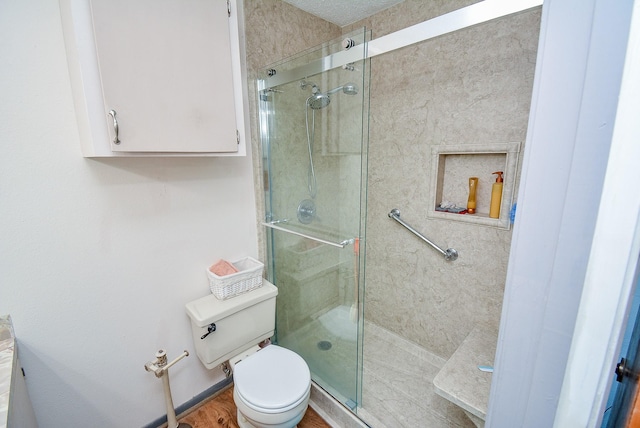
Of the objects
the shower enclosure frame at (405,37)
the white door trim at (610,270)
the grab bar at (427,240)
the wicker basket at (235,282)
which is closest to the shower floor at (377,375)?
the shower enclosure frame at (405,37)

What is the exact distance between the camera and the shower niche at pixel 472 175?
5.03 ft

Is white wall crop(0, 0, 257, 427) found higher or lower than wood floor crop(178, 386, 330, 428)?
higher

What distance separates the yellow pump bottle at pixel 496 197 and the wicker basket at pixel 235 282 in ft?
4.83

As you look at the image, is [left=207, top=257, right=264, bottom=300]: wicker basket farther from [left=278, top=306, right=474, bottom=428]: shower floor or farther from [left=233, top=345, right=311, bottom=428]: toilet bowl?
[left=278, top=306, right=474, bottom=428]: shower floor

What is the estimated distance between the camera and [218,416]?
5.33ft

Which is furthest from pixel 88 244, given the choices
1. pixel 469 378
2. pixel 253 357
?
pixel 469 378

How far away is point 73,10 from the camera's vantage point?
890 mm

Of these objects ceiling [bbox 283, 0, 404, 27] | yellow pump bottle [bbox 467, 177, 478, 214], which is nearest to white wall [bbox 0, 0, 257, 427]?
ceiling [bbox 283, 0, 404, 27]

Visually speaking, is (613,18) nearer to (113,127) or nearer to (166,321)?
(113,127)

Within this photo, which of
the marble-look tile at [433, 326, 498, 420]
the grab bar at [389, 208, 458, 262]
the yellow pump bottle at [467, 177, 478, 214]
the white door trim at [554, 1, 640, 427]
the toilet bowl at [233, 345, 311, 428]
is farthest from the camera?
the grab bar at [389, 208, 458, 262]

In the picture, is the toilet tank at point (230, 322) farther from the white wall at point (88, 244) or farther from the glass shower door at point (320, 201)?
the glass shower door at point (320, 201)

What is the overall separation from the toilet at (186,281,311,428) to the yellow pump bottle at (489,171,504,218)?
1.43 metres

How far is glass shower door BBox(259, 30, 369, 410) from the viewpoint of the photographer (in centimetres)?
139

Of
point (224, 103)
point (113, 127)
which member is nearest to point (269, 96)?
point (224, 103)
